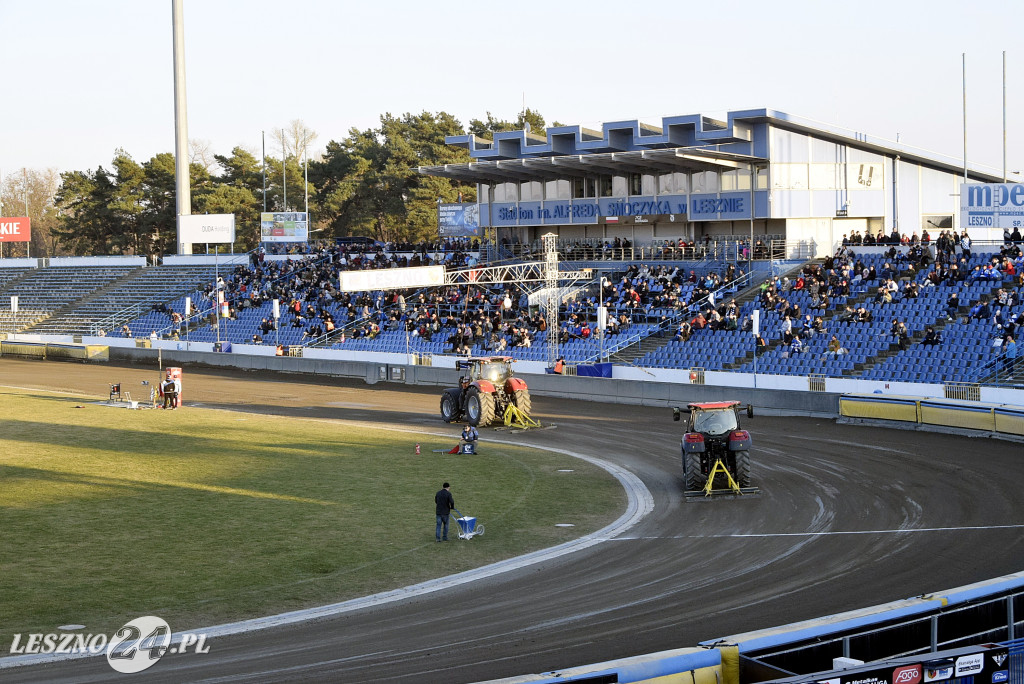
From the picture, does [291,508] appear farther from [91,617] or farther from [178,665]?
[178,665]

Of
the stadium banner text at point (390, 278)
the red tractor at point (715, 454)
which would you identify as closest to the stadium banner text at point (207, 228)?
the stadium banner text at point (390, 278)

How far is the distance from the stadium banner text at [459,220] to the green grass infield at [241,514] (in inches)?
1424

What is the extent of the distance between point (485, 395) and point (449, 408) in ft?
6.71

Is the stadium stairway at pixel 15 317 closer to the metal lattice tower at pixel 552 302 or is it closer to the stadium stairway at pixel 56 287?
the stadium stairway at pixel 56 287

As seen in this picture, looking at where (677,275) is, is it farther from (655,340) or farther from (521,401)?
(521,401)

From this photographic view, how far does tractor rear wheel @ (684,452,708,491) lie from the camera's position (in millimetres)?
24156

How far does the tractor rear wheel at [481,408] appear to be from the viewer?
35406 millimetres

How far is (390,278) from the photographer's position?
4869cm

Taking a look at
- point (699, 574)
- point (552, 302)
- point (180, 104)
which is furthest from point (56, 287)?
point (699, 574)

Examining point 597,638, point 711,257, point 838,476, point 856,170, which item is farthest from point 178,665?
point 856,170

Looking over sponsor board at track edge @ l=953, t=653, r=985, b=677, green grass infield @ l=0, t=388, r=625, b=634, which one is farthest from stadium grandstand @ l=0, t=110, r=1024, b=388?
sponsor board at track edge @ l=953, t=653, r=985, b=677

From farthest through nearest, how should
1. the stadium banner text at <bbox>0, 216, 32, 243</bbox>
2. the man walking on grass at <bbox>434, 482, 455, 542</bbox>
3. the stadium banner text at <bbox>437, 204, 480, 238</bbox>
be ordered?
1. the stadium banner text at <bbox>0, 216, 32, 243</bbox>
2. the stadium banner text at <bbox>437, 204, 480, 238</bbox>
3. the man walking on grass at <bbox>434, 482, 455, 542</bbox>

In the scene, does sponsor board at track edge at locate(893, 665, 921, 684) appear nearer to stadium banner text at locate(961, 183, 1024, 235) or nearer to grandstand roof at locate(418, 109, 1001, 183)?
stadium banner text at locate(961, 183, 1024, 235)

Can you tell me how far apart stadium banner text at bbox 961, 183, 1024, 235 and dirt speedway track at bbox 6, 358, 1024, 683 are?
15.9m
